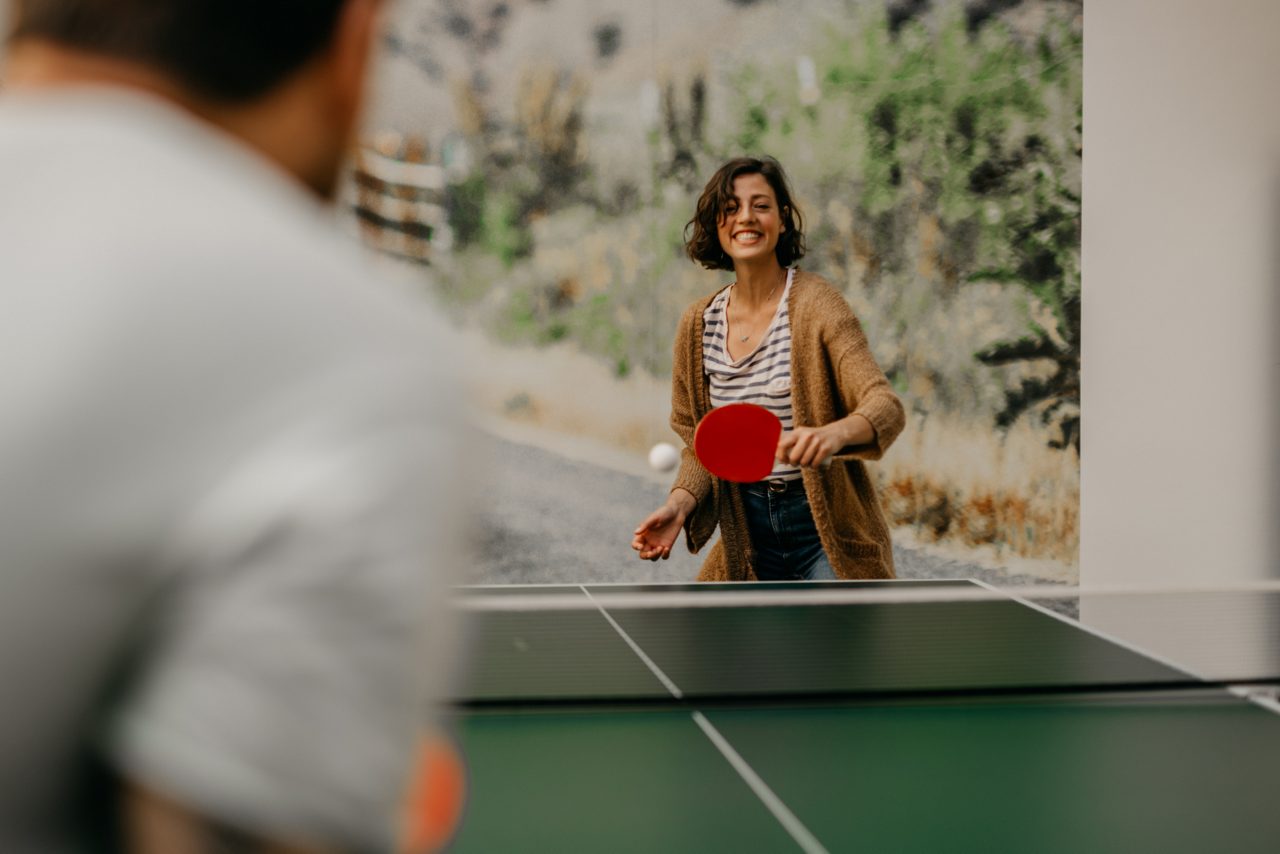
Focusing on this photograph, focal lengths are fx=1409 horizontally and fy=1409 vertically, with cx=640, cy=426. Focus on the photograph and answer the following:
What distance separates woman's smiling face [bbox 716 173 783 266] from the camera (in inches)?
158

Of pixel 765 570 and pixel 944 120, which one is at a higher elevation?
pixel 944 120

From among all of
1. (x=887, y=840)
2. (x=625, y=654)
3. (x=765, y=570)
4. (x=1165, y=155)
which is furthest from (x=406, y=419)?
(x=1165, y=155)

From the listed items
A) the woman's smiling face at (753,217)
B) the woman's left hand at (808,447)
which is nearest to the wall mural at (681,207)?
the woman's smiling face at (753,217)

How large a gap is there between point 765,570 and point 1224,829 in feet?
6.98

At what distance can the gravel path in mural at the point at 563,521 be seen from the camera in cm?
600

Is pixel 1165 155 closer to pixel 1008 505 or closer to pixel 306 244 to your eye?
pixel 1008 505

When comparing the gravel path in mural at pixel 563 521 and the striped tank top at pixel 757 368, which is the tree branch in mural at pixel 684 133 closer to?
the gravel path in mural at pixel 563 521

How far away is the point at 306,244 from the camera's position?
1.31 feet

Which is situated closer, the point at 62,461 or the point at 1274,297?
the point at 62,461

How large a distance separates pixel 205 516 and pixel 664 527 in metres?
3.39

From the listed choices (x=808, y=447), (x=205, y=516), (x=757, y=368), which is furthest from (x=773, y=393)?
(x=205, y=516)

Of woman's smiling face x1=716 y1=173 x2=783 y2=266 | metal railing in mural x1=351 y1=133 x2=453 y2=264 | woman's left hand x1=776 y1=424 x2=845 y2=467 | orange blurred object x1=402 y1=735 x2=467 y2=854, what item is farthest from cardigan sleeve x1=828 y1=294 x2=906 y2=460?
orange blurred object x1=402 y1=735 x2=467 y2=854

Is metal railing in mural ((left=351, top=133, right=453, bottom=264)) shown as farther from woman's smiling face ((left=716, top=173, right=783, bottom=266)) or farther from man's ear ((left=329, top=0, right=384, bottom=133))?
man's ear ((left=329, top=0, right=384, bottom=133))

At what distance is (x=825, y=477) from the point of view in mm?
3793
